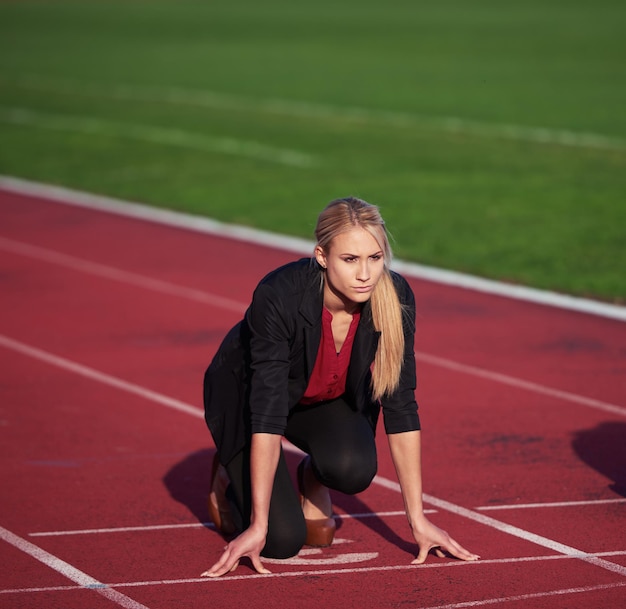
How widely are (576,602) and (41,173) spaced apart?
51.5 ft

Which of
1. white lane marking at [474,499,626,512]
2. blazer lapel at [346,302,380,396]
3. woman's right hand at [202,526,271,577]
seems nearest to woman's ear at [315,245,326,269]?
blazer lapel at [346,302,380,396]

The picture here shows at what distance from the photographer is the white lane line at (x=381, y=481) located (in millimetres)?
5676

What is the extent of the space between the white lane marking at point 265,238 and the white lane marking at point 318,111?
8818mm

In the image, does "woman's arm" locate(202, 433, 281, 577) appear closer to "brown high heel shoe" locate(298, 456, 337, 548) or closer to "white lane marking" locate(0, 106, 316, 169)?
"brown high heel shoe" locate(298, 456, 337, 548)

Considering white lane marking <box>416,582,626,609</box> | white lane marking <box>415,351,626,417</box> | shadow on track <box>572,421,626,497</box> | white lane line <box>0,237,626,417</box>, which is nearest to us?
white lane marking <box>416,582,626,609</box>

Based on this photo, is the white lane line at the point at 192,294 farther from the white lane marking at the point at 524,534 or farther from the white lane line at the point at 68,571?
the white lane line at the point at 68,571

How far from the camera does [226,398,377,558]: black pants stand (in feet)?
18.3

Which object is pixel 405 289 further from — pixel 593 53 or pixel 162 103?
pixel 593 53

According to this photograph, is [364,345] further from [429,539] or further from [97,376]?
[97,376]

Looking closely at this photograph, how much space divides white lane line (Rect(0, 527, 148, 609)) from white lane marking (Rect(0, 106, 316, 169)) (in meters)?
15.0

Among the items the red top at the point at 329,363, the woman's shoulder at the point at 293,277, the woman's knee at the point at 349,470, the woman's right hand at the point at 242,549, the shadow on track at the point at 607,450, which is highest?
the woman's shoulder at the point at 293,277

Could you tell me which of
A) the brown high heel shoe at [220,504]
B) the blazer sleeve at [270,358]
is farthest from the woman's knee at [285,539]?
the blazer sleeve at [270,358]

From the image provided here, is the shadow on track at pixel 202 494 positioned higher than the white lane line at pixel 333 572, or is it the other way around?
the shadow on track at pixel 202 494

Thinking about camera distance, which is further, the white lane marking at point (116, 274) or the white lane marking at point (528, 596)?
the white lane marking at point (116, 274)
